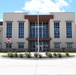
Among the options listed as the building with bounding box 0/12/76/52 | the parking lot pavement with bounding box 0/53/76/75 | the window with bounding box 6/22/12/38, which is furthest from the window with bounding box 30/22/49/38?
the parking lot pavement with bounding box 0/53/76/75

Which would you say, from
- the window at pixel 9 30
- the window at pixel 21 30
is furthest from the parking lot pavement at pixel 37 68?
the window at pixel 9 30

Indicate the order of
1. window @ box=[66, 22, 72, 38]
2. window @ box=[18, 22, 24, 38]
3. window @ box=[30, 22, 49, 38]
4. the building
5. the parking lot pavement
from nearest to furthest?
the parking lot pavement < the building < window @ box=[66, 22, 72, 38] < window @ box=[18, 22, 24, 38] < window @ box=[30, 22, 49, 38]

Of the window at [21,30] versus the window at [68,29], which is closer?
the window at [68,29]

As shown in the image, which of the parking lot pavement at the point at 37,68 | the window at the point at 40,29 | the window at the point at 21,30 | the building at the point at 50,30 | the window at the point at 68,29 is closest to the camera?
the parking lot pavement at the point at 37,68

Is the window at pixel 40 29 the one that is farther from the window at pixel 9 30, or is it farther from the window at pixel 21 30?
the window at pixel 9 30

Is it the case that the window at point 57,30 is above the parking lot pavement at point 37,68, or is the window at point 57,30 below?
above

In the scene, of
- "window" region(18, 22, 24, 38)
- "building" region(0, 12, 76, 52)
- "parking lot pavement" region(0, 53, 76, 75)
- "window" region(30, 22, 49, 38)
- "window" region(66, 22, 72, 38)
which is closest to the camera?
"parking lot pavement" region(0, 53, 76, 75)

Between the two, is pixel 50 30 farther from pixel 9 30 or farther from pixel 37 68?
pixel 37 68

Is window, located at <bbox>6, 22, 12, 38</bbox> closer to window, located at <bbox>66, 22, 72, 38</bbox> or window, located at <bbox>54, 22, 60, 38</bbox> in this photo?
window, located at <bbox>54, 22, 60, 38</bbox>

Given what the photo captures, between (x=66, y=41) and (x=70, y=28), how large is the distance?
4153 millimetres

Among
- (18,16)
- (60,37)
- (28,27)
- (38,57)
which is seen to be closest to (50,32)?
(60,37)

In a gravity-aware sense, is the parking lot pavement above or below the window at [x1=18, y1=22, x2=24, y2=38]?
below

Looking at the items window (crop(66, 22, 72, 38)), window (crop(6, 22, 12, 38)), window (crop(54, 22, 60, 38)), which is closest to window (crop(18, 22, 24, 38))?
window (crop(6, 22, 12, 38))

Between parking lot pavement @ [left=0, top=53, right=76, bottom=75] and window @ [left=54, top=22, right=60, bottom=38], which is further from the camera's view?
window @ [left=54, top=22, right=60, bottom=38]
